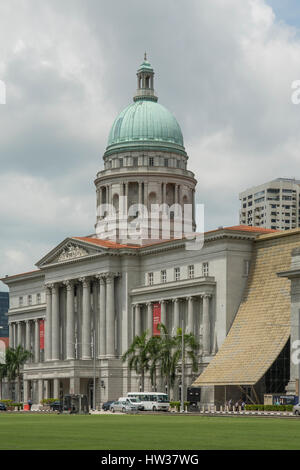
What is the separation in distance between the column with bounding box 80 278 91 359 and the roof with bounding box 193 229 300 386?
2628 centimetres

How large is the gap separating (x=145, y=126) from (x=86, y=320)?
111 ft

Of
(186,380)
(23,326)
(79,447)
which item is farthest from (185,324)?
(79,447)

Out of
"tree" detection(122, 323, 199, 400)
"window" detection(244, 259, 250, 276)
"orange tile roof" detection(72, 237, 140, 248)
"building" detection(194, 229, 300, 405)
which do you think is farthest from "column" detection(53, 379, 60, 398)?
"window" detection(244, 259, 250, 276)

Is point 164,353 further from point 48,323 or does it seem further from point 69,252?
point 48,323

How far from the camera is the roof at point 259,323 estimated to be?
10969 cm

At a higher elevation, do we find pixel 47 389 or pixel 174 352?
pixel 174 352

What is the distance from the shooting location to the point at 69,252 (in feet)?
476

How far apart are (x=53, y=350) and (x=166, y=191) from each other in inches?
1149

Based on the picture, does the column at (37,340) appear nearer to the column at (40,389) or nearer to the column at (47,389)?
the column at (40,389)

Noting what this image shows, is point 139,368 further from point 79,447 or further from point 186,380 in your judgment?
point 79,447

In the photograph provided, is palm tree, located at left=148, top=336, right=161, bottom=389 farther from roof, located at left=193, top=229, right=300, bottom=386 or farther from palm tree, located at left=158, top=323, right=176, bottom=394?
roof, located at left=193, top=229, right=300, bottom=386

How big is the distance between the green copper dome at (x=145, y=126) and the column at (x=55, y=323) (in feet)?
79.4

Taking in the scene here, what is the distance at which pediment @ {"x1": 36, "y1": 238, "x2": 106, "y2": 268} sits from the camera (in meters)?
139

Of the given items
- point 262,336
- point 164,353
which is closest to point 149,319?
point 164,353
